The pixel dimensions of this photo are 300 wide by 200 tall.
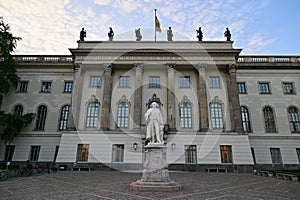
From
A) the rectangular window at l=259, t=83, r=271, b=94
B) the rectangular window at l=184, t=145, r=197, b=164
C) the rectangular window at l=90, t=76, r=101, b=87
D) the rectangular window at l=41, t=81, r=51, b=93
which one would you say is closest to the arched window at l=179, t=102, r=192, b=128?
the rectangular window at l=184, t=145, r=197, b=164

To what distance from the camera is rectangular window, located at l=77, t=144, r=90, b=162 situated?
2210cm

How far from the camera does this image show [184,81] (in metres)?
26.6

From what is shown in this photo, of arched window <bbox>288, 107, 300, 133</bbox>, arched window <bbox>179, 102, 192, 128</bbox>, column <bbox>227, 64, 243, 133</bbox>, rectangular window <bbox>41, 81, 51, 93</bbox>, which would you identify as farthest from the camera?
rectangular window <bbox>41, 81, 51, 93</bbox>

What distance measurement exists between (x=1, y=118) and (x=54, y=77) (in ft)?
27.6

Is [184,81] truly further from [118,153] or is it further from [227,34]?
[118,153]

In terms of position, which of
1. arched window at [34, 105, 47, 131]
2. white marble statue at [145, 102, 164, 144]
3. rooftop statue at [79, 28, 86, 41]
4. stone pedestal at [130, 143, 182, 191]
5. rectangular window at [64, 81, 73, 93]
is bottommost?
stone pedestal at [130, 143, 182, 191]

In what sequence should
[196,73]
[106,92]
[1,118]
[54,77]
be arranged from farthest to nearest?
[54,77] < [196,73] < [106,92] < [1,118]

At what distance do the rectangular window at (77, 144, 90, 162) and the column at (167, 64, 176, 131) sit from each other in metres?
9.92

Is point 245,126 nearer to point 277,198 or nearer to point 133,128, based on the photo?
point 133,128

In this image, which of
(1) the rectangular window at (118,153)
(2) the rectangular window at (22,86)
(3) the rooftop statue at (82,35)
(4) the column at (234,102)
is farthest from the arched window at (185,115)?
(2) the rectangular window at (22,86)

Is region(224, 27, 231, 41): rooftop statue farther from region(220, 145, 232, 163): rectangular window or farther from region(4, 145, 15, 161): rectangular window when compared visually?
region(4, 145, 15, 161): rectangular window

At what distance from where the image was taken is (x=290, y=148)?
25.4m

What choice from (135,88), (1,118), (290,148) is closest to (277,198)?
(135,88)

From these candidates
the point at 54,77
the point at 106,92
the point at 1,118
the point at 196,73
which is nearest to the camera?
the point at 1,118
